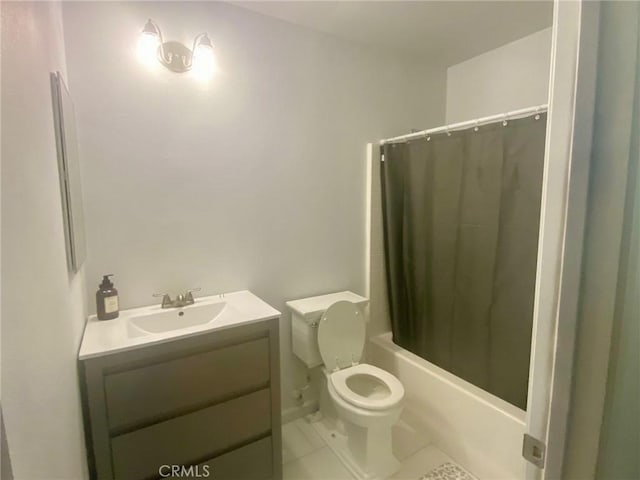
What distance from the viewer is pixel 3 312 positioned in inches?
20.8

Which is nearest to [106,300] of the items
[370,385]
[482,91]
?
[370,385]

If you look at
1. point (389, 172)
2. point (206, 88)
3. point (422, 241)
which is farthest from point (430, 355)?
point (206, 88)

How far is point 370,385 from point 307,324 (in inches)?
21.4

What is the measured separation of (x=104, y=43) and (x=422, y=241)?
2.03 meters

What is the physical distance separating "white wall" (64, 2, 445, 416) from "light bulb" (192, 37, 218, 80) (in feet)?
0.15

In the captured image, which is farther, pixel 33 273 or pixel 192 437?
pixel 192 437

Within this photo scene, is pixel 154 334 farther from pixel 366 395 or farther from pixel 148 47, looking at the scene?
pixel 148 47

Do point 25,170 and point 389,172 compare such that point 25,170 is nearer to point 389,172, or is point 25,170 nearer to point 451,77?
point 389,172

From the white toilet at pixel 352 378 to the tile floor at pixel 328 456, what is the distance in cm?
8

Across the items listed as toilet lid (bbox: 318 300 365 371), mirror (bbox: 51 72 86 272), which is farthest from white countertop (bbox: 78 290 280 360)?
toilet lid (bbox: 318 300 365 371)

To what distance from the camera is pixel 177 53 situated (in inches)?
66.7

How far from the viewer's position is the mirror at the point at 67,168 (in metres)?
1.11

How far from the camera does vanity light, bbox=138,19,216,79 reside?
1.63 meters

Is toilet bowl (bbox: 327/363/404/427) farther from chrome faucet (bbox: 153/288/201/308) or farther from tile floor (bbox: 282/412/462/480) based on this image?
chrome faucet (bbox: 153/288/201/308)
